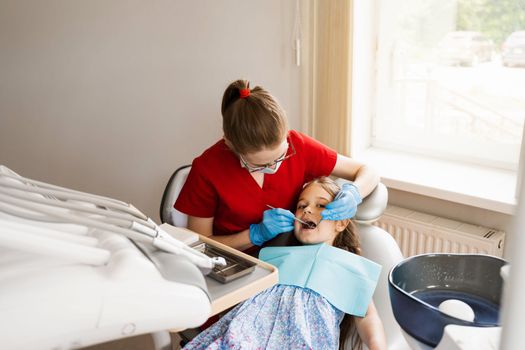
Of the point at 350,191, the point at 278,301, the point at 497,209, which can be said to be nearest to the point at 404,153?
the point at 497,209

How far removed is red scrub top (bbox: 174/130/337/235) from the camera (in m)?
1.66

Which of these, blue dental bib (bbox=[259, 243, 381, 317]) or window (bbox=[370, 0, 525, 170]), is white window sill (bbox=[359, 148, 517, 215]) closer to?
window (bbox=[370, 0, 525, 170])

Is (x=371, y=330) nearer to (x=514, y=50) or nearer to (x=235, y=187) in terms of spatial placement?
(x=235, y=187)

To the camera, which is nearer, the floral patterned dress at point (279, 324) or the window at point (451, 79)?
the floral patterned dress at point (279, 324)

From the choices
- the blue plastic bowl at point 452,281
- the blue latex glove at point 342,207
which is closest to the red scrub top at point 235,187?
the blue latex glove at point 342,207

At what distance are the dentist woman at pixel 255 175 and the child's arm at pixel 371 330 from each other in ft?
0.98

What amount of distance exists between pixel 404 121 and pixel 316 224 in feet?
3.62

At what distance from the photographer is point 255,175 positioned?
5.58 ft

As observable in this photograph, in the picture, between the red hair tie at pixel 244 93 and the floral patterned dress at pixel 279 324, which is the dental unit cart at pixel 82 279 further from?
the red hair tie at pixel 244 93

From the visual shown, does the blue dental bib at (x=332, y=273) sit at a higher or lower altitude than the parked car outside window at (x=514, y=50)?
lower

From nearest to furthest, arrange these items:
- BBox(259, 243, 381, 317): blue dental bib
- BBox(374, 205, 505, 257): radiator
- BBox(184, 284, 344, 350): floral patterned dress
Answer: BBox(184, 284, 344, 350): floral patterned dress < BBox(259, 243, 381, 317): blue dental bib < BBox(374, 205, 505, 257): radiator

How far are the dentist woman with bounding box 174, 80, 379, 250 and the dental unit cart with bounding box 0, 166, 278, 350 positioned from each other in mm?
721

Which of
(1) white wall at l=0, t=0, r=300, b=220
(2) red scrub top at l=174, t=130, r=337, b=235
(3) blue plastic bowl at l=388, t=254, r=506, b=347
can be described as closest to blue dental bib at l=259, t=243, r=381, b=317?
(2) red scrub top at l=174, t=130, r=337, b=235

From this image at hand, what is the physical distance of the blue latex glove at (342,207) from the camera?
60.2 inches
